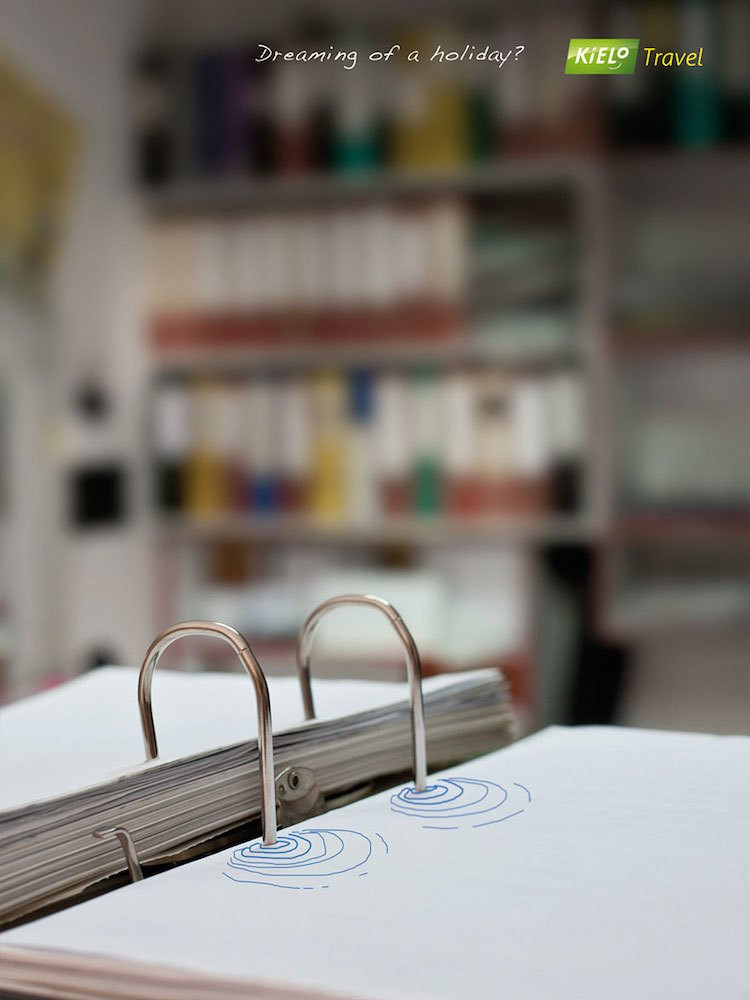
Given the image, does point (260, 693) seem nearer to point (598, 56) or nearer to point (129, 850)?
point (129, 850)

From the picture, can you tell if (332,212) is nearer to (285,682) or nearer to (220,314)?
(220,314)

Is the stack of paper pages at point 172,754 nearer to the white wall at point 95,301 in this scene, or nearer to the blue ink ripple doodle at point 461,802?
the blue ink ripple doodle at point 461,802

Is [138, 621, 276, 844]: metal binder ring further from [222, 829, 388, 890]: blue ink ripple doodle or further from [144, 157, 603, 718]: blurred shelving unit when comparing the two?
[144, 157, 603, 718]: blurred shelving unit

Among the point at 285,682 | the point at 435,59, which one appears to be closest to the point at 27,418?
the point at 435,59

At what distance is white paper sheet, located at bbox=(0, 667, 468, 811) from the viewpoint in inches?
20.1

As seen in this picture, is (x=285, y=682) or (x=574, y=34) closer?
(x=285, y=682)

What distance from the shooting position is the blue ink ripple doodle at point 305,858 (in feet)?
1.44

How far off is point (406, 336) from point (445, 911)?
1960 millimetres

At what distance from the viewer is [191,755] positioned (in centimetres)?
50

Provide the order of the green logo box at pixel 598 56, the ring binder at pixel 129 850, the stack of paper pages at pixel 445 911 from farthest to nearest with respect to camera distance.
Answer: the green logo box at pixel 598 56 → the ring binder at pixel 129 850 → the stack of paper pages at pixel 445 911

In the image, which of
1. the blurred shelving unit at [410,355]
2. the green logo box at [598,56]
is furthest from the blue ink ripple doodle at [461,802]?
the blurred shelving unit at [410,355]

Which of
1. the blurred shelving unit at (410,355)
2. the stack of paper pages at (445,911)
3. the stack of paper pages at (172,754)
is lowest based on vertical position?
the stack of paper pages at (445,911)

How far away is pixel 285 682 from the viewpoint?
0.70 meters

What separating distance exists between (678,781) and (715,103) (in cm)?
189
